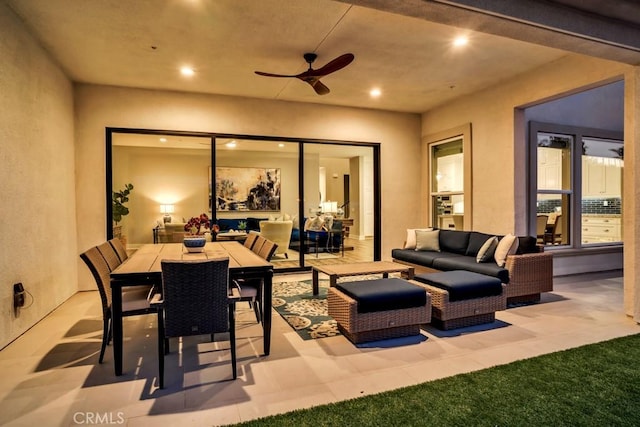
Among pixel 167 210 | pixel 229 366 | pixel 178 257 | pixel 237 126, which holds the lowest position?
pixel 229 366

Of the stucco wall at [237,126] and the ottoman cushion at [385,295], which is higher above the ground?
the stucco wall at [237,126]

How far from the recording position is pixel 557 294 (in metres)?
4.56

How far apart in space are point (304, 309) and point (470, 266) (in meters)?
2.02

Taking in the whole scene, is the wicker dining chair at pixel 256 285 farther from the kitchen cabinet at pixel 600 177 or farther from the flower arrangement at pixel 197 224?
the kitchen cabinet at pixel 600 177

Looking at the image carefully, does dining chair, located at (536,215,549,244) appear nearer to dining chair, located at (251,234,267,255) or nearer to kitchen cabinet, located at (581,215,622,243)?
kitchen cabinet, located at (581,215,622,243)

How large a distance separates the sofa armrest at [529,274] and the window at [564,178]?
116 cm

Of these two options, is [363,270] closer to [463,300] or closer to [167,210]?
[463,300]

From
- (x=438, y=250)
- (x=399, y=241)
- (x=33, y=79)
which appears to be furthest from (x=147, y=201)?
(x=438, y=250)

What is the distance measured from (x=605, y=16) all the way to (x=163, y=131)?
17.6 ft

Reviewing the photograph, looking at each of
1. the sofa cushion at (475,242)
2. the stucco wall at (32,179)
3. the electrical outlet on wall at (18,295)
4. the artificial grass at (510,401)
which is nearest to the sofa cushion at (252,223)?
the stucco wall at (32,179)

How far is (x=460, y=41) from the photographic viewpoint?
3846mm

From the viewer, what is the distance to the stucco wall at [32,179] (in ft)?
10.2

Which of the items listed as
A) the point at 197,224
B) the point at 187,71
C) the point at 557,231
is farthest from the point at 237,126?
the point at 557,231

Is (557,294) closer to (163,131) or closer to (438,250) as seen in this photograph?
(438,250)
